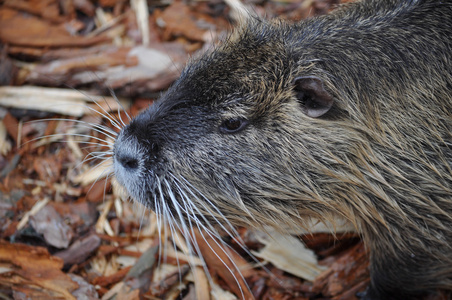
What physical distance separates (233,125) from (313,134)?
0.33 m

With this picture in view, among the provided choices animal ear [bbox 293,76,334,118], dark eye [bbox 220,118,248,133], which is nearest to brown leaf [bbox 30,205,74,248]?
dark eye [bbox 220,118,248,133]

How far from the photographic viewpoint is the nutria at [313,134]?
1926 millimetres

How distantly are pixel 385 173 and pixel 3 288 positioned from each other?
1.89 metres

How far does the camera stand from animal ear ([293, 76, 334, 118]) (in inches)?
74.2

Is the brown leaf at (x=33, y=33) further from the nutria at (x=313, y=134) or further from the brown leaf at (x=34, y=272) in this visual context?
the nutria at (x=313, y=134)

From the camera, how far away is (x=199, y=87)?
1.98 meters

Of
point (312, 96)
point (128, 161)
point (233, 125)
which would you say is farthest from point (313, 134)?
point (128, 161)

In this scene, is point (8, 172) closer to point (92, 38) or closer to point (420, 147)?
point (92, 38)

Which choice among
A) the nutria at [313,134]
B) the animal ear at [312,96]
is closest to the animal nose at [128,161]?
the nutria at [313,134]

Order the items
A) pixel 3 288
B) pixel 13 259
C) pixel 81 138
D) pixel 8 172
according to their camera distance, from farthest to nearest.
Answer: pixel 81 138 < pixel 8 172 < pixel 13 259 < pixel 3 288

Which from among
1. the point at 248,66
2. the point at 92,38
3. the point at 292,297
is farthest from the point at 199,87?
the point at 92,38

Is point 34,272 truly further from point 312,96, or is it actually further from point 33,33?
point 33,33

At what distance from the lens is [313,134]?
6.33 ft

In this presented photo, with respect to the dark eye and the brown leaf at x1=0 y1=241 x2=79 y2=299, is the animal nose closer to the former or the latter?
the dark eye
